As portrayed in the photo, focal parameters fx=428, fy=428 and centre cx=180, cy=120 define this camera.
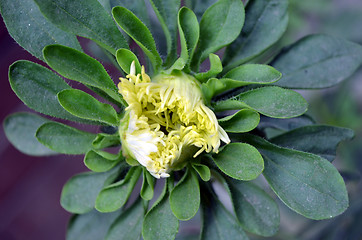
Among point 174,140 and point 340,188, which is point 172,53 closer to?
point 174,140

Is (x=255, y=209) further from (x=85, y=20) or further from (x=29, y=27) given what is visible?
(x=29, y=27)

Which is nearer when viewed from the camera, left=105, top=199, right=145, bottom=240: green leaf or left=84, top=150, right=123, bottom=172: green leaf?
left=84, top=150, right=123, bottom=172: green leaf

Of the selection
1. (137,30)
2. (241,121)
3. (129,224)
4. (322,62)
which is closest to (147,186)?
(129,224)

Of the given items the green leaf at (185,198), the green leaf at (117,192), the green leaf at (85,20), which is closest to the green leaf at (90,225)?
the green leaf at (117,192)

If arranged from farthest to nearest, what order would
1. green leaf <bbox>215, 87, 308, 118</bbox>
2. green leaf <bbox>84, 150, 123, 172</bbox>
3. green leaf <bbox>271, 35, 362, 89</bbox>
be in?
green leaf <bbox>271, 35, 362, 89</bbox>, green leaf <bbox>84, 150, 123, 172</bbox>, green leaf <bbox>215, 87, 308, 118</bbox>

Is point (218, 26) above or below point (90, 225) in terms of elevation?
above

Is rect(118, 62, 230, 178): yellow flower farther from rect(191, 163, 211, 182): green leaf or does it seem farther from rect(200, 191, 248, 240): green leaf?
rect(200, 191, 248, 240): green leaf

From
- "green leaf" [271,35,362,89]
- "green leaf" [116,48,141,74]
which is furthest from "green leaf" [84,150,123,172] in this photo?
"green leaf" [271,35,362,89]
